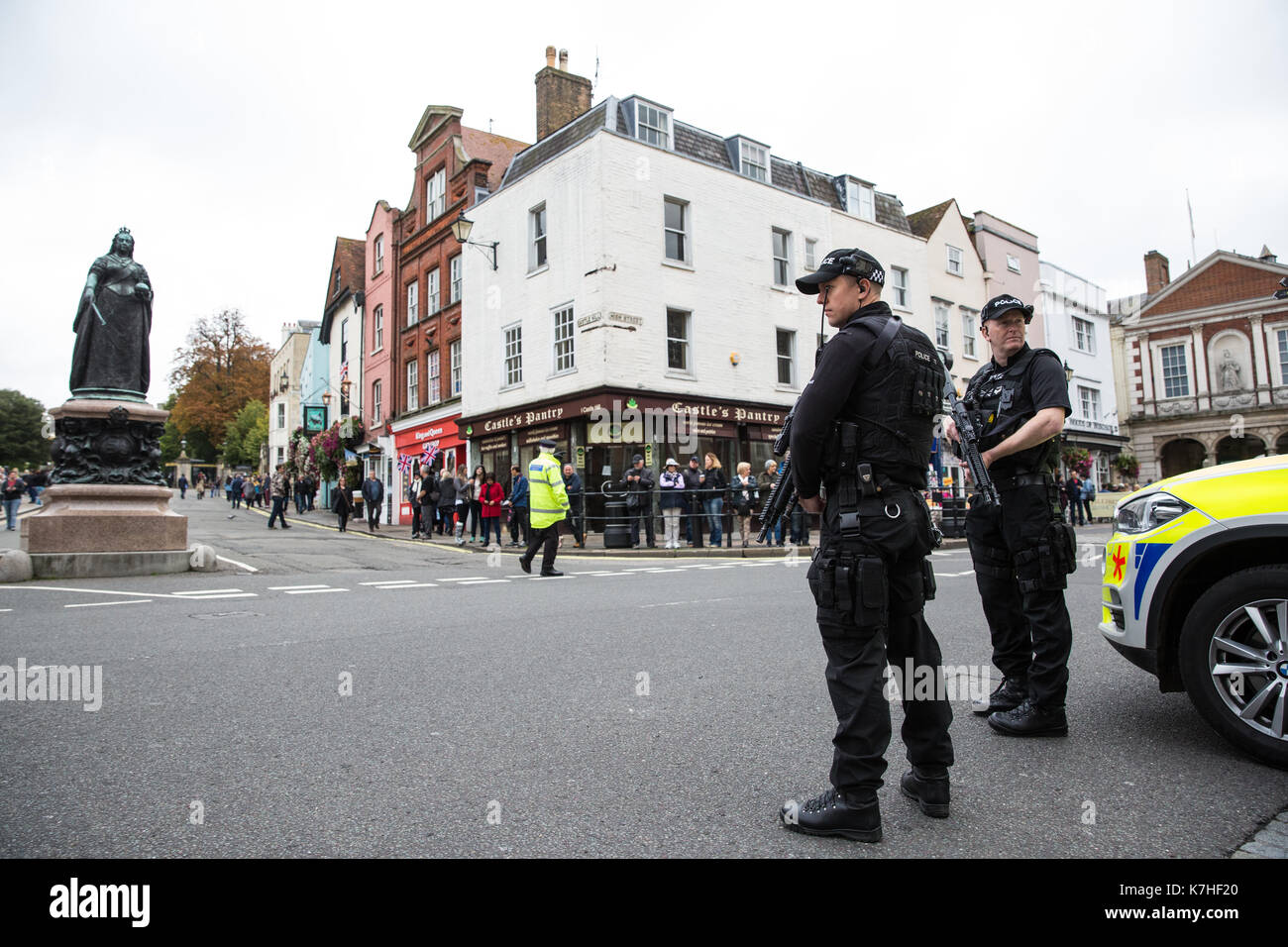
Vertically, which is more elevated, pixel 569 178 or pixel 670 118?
pixel 670 118

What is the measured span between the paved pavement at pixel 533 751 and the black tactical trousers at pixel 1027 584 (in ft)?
1.11

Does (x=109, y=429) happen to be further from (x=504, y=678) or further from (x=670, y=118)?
(x=670, y=118)

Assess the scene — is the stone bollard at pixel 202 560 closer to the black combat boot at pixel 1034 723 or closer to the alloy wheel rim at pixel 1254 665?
the black combat boot at pixel 1034 723

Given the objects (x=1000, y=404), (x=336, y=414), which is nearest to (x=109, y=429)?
(x=1000, y=404)

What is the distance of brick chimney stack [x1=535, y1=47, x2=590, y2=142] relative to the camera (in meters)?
25.5

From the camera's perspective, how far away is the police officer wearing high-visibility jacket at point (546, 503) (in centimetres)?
1093

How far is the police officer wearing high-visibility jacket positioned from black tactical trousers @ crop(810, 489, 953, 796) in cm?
826

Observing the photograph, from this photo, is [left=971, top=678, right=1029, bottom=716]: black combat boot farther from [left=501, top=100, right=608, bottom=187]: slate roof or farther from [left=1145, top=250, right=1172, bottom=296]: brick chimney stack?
A: [left=1145, top=250, right=1172, bottom=296]: brick chimney stack

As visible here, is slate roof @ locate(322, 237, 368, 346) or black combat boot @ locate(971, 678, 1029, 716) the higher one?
slate roof @ locate(322, 237, 368, 346)

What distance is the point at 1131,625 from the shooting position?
350 cm

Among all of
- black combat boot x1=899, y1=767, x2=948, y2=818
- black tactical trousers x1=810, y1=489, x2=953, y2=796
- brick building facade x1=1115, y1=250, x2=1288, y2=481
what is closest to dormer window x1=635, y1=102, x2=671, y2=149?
black tactical trousers x1=810, y1=489, x2=953, y2=796

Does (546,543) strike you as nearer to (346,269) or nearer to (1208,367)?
(346,269)

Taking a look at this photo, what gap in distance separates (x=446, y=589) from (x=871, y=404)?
7.74m

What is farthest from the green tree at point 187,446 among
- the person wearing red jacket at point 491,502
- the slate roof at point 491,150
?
the person wearing red jacket at point 491,502
